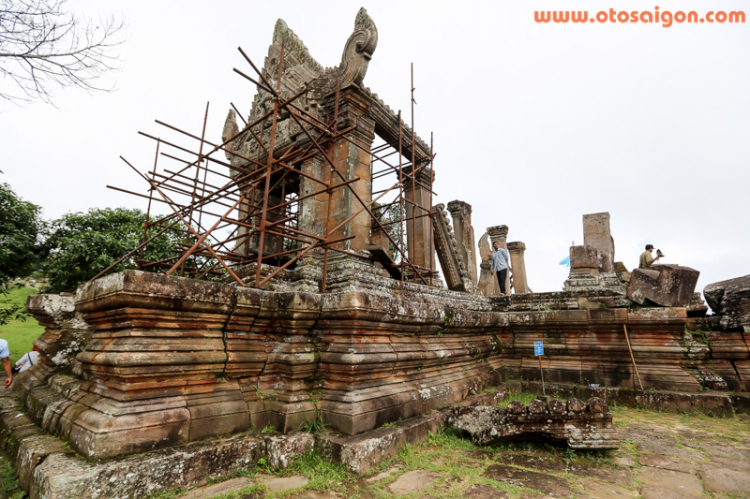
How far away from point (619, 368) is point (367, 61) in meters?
6.61

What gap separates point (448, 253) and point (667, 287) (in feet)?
19.0

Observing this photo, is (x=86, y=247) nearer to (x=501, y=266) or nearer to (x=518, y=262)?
(x=501, y=266)

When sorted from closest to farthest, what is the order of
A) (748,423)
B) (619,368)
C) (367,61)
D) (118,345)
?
(118,345)
(748,423)
(619,368)
(367,61)

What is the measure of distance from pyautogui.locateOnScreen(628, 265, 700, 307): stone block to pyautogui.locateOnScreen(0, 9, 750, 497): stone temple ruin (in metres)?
0.02

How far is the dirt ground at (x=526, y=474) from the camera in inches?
96.0

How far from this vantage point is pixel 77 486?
1.97m

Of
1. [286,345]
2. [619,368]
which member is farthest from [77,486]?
[619,368]

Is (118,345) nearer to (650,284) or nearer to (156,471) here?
(156,471)

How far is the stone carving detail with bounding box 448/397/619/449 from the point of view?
3.06 metres

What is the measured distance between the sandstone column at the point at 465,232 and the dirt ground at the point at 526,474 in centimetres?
883

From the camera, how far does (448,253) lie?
10.8 m

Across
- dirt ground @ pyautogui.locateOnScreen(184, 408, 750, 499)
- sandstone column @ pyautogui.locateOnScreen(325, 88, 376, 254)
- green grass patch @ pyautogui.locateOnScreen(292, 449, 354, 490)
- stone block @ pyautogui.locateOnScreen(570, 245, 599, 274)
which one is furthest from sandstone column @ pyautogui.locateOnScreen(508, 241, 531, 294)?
green grass patch @ pyautogui.locateOnScreen(292, 449, 354, 490)

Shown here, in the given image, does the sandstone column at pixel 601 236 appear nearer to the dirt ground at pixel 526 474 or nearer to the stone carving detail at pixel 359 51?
the dirt ground at pixel 526 474

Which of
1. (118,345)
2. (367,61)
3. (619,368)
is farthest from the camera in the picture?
(367,61)
